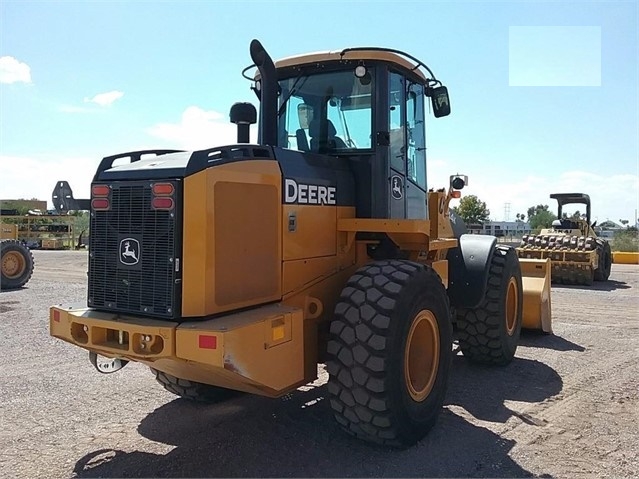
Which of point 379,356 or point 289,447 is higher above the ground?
point 379,356

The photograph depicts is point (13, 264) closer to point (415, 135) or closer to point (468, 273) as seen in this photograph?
point (468, 273)

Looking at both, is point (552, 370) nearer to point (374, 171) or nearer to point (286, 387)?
point (374, 171)

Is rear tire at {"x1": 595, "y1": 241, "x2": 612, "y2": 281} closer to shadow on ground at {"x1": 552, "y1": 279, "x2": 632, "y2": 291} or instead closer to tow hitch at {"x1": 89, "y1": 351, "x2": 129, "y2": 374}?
shadow on ground at {"x1": 552, "y1": 279, "x2": 632, "y2": 291}

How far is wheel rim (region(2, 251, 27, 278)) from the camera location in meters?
15.0

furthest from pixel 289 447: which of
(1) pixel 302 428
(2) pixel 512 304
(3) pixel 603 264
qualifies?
(3) pixel 603 264

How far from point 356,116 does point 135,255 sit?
2.21 meters

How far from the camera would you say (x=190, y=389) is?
5.23m

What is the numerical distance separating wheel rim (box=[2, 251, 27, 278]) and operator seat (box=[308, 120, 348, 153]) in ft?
41.0

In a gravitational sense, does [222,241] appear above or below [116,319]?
above

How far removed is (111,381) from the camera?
612cm

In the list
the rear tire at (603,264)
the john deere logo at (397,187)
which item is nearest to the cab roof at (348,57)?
the john deere logo at (397,187)

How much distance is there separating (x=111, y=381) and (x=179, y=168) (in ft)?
10.7

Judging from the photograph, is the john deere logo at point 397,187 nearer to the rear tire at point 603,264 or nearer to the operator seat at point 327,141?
the operator seat at point 327,141

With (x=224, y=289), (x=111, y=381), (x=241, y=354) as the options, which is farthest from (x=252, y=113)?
(x=111, y=381)
